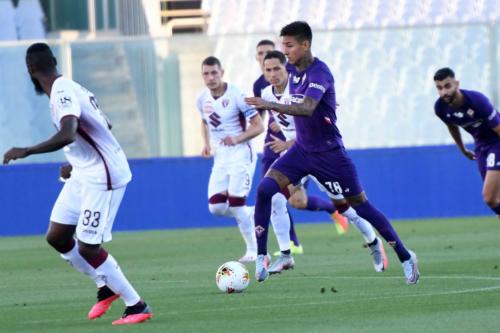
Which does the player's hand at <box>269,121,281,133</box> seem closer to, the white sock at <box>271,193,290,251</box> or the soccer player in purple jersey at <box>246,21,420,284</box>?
the white sock at <box>271,193,290,251</box>

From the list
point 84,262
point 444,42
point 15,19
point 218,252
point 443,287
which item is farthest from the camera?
point 15,19

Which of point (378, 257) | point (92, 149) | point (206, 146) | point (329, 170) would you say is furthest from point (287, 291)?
point (206, 146)

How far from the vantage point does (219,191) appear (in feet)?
53.8

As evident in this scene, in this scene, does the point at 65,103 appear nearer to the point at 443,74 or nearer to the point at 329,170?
the point at 329,170

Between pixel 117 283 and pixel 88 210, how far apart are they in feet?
1.84

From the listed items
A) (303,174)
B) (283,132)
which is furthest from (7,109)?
(303,174)

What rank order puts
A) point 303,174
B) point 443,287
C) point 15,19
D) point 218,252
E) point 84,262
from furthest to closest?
point 15,19
point 218,252
point 303,174
point 443,287
point 84,262

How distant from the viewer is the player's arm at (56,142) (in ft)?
30.0

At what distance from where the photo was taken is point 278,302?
426 inches

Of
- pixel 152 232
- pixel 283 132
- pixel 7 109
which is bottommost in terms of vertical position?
pixel 152 232

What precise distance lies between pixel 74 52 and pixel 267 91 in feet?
29.4

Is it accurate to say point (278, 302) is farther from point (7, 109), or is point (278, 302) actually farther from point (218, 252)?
point (7, 109)

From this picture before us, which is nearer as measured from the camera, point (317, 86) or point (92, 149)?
point (92, 149)

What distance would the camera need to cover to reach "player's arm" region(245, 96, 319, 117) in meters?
11.1
